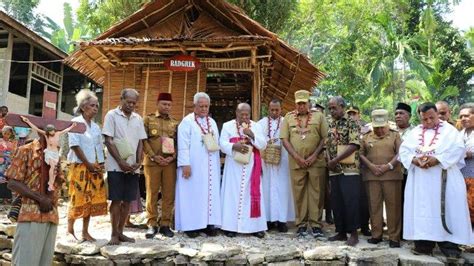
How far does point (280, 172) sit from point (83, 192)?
8.83ft

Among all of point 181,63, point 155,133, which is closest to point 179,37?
point 181,63

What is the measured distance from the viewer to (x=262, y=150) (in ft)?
18.8

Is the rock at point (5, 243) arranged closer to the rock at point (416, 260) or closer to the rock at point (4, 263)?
the rock at point (4, 263)

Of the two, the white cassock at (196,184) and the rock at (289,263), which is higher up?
the white cassock at (196,184)

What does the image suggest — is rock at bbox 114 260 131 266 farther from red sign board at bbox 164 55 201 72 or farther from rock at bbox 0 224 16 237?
red sign board at bbox 164 55 201 72

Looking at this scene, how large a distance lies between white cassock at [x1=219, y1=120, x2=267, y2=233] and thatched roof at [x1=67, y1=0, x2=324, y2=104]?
2.01m

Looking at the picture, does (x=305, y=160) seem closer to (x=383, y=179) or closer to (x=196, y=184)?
(x=383, y=179)

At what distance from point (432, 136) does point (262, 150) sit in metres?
2.19

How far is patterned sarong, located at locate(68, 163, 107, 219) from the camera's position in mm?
4582

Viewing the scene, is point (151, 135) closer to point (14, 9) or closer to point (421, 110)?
point (421, 110)

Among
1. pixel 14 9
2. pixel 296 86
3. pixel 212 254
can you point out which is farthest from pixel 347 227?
pixel 14 9

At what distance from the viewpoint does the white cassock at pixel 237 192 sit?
5.29m

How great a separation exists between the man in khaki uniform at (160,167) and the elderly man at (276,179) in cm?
137

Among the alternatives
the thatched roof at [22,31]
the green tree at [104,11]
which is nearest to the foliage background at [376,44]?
the green tree at [104,11]
